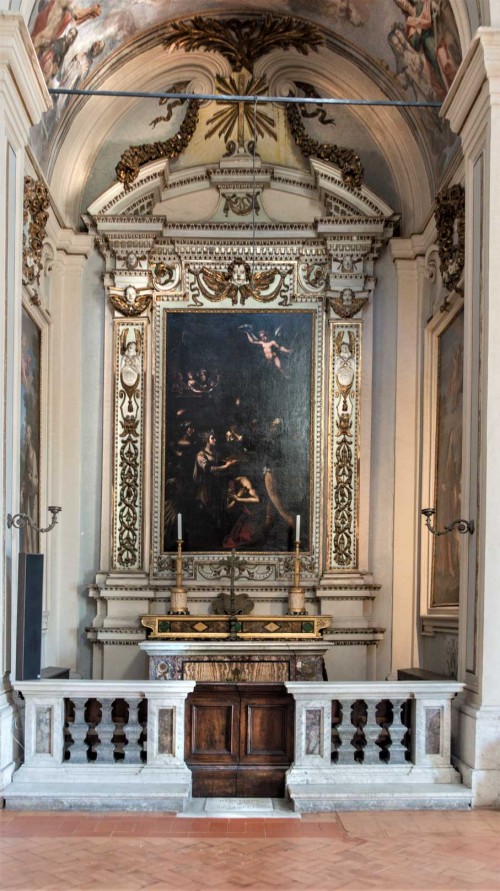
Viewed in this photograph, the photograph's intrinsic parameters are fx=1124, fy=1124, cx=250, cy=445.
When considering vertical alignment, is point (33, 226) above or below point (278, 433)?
above

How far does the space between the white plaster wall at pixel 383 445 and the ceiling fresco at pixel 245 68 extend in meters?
1.18

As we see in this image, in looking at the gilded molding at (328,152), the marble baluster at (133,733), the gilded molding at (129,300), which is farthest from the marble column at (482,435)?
the gilded molding at (129,300)

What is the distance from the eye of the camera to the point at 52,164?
11.7 m

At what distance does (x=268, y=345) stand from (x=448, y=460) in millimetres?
2609

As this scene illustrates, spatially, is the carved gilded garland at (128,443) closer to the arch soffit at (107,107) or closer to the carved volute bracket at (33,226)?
the arch soffit at (107,107)

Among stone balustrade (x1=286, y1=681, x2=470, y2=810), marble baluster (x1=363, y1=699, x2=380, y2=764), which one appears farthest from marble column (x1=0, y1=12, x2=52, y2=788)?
marble baluster (x1=363, y1=699, x2=380, y2=764)

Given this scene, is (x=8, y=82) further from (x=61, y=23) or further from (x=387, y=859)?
(x=387, y=859)

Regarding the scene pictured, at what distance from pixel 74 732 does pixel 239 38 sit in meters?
7.61

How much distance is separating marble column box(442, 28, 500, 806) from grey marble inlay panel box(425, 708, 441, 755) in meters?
0.18

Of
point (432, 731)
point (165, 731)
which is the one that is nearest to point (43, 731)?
point (165, 731)

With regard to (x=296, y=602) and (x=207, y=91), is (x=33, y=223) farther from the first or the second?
(x=296, y=602)

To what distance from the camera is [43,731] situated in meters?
8.23

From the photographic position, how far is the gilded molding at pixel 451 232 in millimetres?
9594

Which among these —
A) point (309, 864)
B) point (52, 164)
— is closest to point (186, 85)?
point (52, 164)
